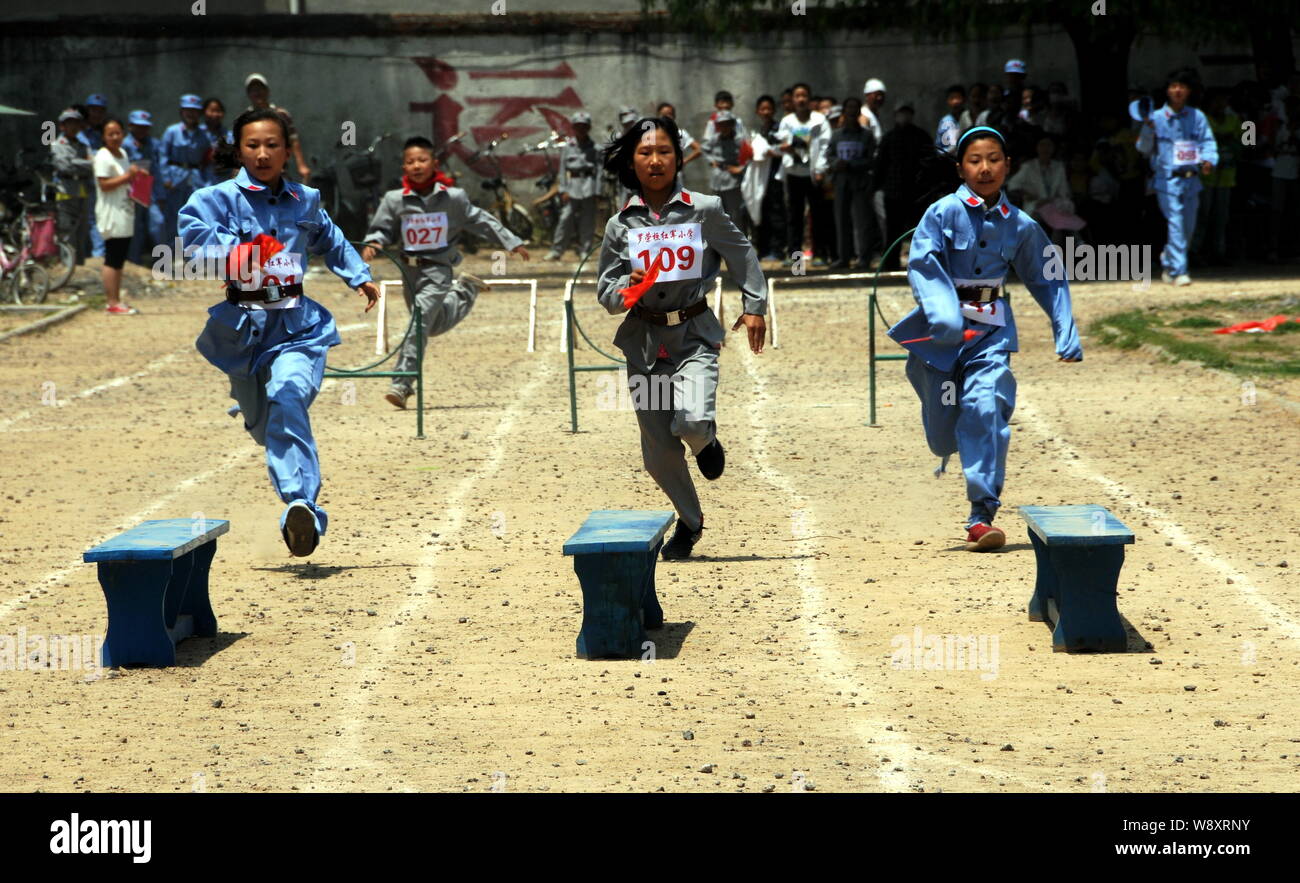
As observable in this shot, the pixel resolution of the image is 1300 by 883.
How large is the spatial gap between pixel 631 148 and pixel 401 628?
2.34 m

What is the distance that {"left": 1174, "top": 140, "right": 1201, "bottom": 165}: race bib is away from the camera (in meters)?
18.9

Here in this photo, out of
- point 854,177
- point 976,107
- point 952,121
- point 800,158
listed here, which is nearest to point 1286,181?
point 976,107

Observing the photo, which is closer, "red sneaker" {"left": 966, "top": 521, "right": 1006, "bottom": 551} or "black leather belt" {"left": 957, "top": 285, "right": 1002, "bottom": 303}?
"red sneaker" {"left": 966, "top": 521, "right": 1006, "bottom": 551}

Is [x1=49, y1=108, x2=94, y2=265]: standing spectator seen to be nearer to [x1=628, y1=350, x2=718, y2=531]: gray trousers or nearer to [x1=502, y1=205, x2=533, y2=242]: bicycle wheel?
[x1=502, y1=205, x2=533, y2=242]: bicycle wheel

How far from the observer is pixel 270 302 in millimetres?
8203

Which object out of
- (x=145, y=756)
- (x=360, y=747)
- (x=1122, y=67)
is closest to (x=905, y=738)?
(x=360, y=747)

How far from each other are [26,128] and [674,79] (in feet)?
29.1

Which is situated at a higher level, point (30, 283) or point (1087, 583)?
point (30, 283)

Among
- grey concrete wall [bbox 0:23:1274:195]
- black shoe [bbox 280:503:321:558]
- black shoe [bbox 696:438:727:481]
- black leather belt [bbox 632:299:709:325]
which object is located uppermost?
grey concrete wall [bbox 0:23:1274:195]

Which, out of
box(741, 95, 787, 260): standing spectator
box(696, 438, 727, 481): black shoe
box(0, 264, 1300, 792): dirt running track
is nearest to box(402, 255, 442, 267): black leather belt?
box(0, 264, 1300, 792): dirt running track

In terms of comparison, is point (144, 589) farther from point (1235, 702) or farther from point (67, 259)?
point (67, 259)

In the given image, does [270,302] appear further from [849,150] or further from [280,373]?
[849,150]

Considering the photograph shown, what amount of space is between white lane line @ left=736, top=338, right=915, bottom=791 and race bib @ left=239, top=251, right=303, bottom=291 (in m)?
2.58

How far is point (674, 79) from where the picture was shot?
25.9 metres
